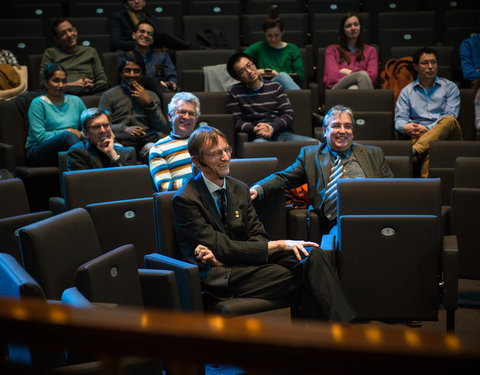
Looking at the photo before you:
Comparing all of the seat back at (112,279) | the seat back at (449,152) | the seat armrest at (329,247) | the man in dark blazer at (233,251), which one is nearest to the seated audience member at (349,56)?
the seat back at (449,152)

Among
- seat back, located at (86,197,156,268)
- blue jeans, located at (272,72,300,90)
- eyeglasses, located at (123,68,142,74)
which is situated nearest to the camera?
seat back, located at (86,197,156,268)

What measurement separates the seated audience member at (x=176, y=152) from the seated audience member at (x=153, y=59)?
1.05 metres

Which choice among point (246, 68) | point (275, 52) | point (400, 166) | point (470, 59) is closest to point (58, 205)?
point (246, 68)

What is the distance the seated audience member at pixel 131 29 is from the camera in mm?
3953

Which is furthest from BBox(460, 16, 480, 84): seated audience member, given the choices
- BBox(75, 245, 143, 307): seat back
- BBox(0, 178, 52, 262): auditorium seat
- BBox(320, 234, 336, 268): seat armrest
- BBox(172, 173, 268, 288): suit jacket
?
BBox(75, 245, 143, 307): seat back

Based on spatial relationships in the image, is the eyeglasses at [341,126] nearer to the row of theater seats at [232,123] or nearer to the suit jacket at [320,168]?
the suit jacket at [320,168]

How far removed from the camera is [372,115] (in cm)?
319

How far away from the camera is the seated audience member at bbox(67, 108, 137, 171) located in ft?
8.30

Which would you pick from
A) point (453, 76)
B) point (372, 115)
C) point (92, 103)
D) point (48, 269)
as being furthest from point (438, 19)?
point (48, 269)

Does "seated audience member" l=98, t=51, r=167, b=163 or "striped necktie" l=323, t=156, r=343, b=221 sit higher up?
"seated audience member" l=98, t=51, r=167, b=163

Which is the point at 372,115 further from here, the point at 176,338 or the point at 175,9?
the point at 176,338

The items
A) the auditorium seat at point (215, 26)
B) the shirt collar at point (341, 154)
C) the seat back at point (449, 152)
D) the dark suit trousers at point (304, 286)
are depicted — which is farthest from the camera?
the auditorium seat at point (215, 26)

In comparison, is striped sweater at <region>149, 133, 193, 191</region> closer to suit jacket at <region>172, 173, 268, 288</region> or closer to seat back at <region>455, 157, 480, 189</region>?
suit jacket at <region>172, 173, 268, 288</region>

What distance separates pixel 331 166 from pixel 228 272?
2.50 ft
